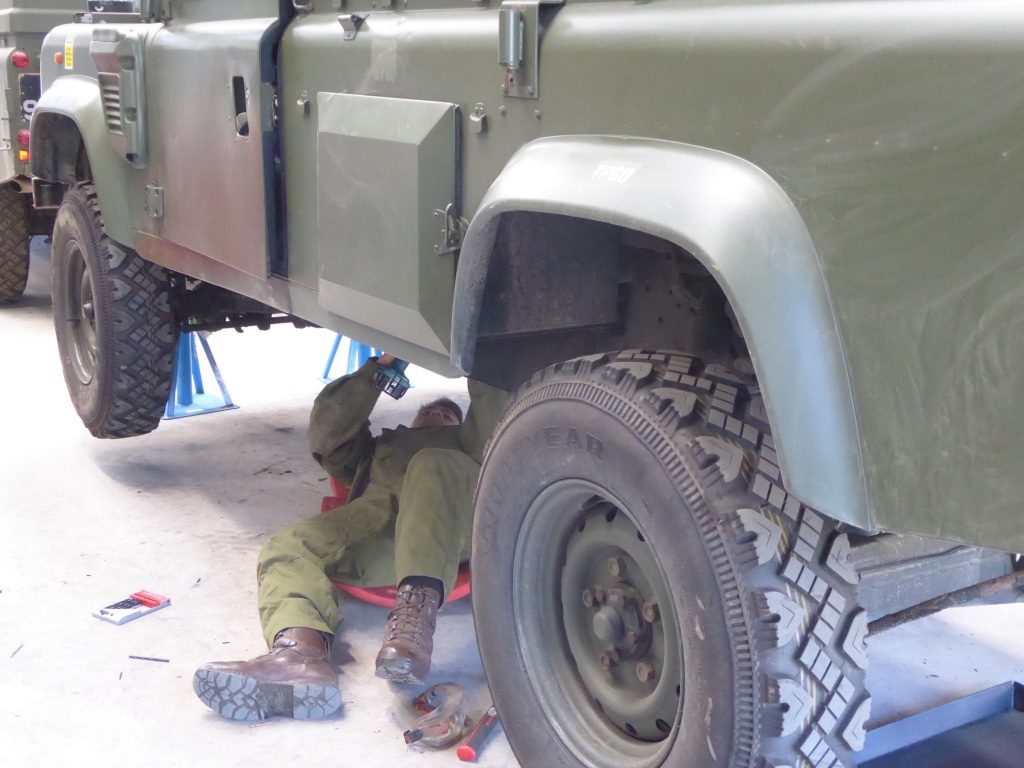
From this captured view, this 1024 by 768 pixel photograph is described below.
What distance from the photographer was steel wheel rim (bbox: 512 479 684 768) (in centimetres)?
194

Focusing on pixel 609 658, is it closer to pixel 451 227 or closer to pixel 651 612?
pixel 651 612

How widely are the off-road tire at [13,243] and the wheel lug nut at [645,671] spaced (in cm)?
557

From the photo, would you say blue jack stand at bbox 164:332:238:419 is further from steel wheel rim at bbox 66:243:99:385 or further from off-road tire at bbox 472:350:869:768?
off-road tire at bbox 472:350:869:768

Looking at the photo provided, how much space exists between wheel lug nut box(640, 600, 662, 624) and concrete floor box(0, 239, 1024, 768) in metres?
0.64

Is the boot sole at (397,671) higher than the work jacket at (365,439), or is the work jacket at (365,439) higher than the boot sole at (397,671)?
the work jacket at (365,439)

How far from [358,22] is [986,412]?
1.58 metres

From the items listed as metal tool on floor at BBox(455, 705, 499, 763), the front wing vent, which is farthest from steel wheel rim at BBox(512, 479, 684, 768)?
the front wing vent

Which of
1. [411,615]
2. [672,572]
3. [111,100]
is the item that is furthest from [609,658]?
[111,100]

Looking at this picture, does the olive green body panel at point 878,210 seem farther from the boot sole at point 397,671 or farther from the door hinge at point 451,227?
the boot sole at point 397,671

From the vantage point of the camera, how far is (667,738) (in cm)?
187

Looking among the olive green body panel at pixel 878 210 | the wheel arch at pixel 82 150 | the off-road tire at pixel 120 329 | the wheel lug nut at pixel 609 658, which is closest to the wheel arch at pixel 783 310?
the olive green body panel at pixel 878 210

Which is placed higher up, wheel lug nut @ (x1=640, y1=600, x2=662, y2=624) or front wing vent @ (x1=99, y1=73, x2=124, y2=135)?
front wing vent @ (x1=99, y1=73, x2=124, y2=135)

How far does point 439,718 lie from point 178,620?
877mm

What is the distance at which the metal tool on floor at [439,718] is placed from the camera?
2465 millimetres
